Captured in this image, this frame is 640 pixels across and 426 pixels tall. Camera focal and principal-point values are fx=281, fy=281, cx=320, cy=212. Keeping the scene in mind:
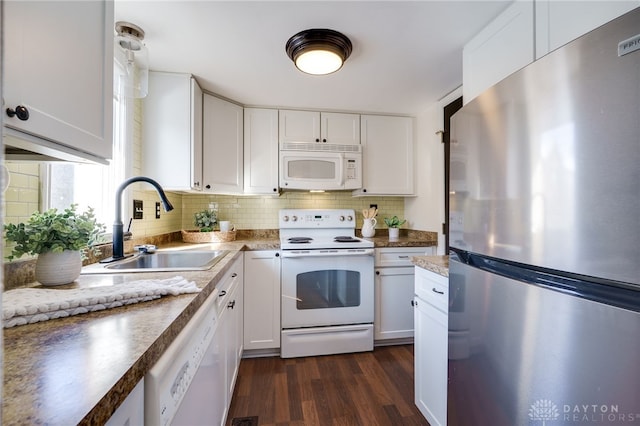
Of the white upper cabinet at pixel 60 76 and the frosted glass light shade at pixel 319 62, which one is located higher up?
the frosted glass light shade at pixel 319 62

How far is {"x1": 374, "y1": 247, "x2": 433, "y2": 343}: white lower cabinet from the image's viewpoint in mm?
2373

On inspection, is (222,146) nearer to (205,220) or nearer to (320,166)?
(205,220)

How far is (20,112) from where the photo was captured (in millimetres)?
609

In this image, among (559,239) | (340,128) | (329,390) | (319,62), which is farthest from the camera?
(340,128)

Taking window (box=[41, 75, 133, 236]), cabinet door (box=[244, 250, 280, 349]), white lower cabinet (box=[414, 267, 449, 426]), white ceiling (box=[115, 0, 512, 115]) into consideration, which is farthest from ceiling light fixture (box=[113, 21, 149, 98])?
white lower cabinet (box=[414, 267, 449, 426])

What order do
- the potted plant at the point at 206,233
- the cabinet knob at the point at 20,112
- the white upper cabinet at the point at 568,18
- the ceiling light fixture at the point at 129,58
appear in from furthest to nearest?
the potted plant at the point at 206,233
the ceiling light fixture at the point at 129,58
the white upper cabinet at the point at 568,18
the cabinet knob at the point at 20,112

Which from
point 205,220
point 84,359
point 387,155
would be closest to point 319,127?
point 387,155

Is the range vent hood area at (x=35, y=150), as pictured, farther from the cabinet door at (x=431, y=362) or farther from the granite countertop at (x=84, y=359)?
the cabinet door at (x=431, y=362)

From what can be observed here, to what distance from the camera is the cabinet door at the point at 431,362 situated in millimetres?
1327

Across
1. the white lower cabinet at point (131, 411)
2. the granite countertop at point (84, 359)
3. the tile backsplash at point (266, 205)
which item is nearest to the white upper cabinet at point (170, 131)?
A: the tile backsplash at point (266, 205)

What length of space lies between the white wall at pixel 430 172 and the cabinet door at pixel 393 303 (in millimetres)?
407

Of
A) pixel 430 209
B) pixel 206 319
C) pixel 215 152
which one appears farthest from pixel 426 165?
pixel 206 319

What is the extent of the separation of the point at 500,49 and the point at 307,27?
3.16 ft

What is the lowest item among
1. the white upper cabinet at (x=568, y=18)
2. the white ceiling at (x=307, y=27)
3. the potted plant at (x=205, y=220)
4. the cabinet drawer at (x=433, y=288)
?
→ the cabinet drawer at (x=433, y=288)
